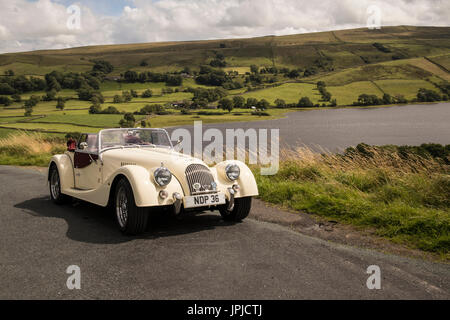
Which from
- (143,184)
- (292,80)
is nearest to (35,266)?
(143,184)

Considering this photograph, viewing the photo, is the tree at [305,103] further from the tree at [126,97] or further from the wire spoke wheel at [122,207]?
the wire spoke wheel at [122,207]

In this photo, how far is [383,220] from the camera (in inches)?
274

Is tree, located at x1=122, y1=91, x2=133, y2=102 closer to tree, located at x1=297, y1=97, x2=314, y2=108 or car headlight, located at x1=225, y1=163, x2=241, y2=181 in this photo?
tree, located at x1=297, y1=97, x2=314, y2=108

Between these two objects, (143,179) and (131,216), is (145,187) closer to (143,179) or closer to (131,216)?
(143,179)

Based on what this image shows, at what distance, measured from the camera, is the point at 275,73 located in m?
156

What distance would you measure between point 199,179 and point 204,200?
0.39 m

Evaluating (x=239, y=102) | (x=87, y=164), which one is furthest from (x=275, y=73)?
(x=87, y=164)

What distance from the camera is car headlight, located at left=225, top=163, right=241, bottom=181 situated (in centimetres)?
728

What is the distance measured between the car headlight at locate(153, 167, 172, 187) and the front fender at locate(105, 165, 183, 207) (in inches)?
3.4

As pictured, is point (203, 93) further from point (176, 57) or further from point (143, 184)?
point (143, 184)

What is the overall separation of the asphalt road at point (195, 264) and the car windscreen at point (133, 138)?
1775 mm

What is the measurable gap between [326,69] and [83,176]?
158m

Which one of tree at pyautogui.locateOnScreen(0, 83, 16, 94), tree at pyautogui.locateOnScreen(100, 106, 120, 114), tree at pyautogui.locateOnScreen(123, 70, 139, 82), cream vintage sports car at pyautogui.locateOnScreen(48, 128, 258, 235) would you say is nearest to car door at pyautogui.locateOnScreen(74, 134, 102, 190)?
cream vintage sports car at pyautogui.locateOnScreen(48, 128, 258, 235)

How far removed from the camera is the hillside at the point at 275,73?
87188 mm
